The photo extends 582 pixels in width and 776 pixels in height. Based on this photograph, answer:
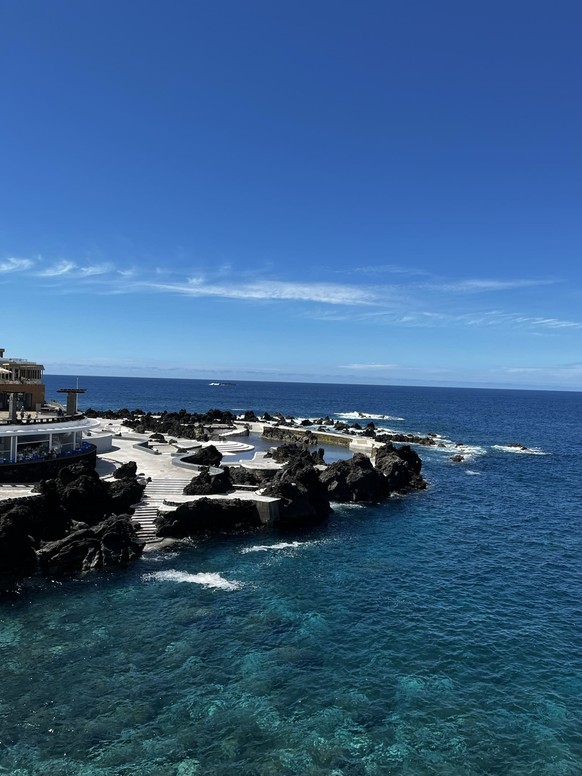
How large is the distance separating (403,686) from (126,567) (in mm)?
18840

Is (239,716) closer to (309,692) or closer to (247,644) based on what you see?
(309,692)

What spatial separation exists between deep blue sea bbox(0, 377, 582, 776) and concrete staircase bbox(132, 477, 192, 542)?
3.50m

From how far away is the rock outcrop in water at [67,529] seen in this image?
32469mm

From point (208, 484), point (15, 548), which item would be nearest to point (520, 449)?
point (208, 484)

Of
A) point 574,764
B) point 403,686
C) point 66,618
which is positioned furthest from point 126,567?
point 574,764

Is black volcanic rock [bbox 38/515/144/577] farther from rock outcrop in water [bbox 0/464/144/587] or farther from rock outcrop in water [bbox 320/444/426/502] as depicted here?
rock outcrop in water [bbox 320/444/426/502]

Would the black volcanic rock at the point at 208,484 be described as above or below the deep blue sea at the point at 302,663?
above

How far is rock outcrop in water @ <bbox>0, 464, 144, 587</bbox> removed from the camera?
32469 millimetres

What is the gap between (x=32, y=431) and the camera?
145ft

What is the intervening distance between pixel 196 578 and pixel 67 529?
1086 centimetres

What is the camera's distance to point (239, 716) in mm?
19750

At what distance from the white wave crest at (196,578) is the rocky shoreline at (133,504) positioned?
9.55 feet

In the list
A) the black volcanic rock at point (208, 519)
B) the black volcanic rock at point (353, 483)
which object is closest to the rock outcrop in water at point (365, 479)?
the black volcanic rock at point (353, 483)

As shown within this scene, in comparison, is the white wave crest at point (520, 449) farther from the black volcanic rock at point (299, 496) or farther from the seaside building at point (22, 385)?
the seaside building at point (22, 385)
